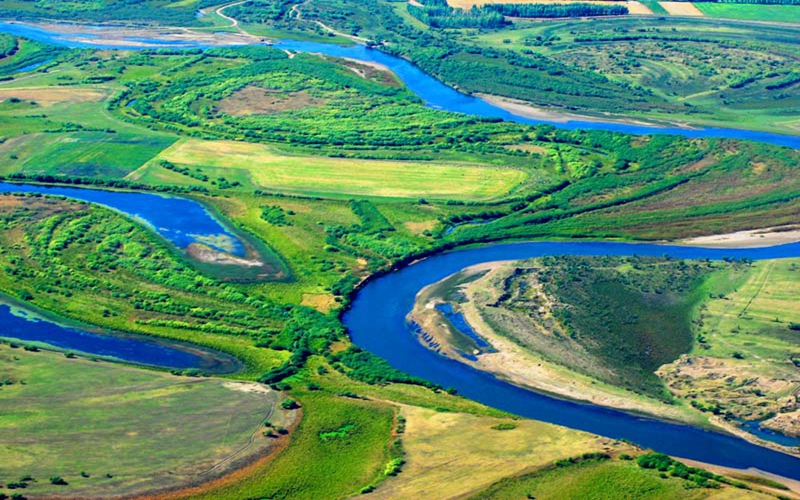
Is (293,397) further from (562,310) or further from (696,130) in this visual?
(696,130)

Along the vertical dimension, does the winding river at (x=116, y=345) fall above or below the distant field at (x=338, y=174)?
below

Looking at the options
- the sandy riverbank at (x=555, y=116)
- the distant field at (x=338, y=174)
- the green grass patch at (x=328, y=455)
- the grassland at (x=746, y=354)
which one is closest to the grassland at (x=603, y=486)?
the green grass patch at (x=328, y=455)

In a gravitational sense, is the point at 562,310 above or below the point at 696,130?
below

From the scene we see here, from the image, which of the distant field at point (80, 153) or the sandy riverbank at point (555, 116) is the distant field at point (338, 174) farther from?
the sandy riverbank at point (555, 116)

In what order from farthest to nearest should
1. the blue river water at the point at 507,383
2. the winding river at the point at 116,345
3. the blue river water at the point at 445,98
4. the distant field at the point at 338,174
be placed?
1. the blue river water at the point at 445,98
2. the distant field at the point at 338,174
3. the winding river at the point at 116,345
4. the blue river water at the point at 507,383

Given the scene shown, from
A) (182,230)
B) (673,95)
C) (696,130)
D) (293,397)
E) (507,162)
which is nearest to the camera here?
(293,397)

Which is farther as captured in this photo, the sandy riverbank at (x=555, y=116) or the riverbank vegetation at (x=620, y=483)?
the sandy riverbank at (x=555, y=116)

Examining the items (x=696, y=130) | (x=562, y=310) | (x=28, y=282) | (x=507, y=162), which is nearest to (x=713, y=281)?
(x=562, y=310)
